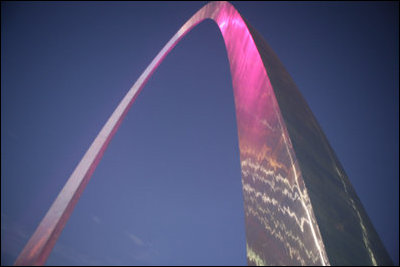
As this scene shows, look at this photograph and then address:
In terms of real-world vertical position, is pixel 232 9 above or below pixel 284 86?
above

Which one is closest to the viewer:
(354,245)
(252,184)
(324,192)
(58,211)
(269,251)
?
(354,245)

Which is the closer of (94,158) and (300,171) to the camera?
(300,171)

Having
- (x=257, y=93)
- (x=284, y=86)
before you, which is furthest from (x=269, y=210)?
(x=284, y=86)

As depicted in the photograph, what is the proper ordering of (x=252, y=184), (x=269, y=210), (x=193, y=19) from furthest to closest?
1. (x=193, y=19)
2. (x=252, y=184)
3. (x=269, y=210)

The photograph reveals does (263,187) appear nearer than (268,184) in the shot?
No

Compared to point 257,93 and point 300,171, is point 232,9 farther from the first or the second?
point 300,171

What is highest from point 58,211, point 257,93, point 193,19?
point 193,19

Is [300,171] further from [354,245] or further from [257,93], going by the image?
[257,93]
